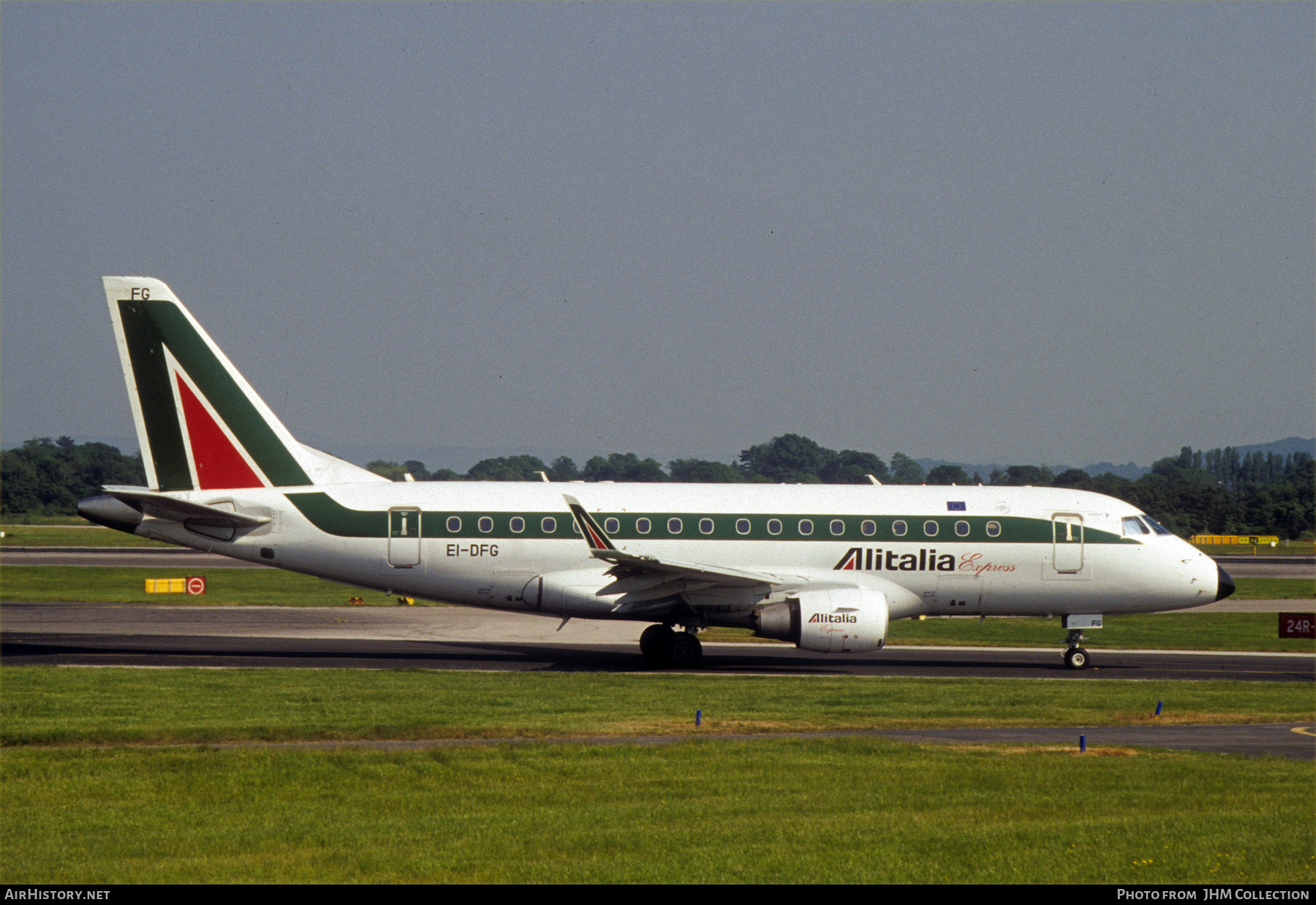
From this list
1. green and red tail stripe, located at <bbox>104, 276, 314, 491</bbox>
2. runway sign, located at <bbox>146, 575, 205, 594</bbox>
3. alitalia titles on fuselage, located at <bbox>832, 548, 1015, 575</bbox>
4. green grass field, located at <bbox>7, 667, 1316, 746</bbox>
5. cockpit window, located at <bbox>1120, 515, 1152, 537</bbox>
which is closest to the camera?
green grass field, located at <bbox>7, 667, 1316, 746</bbox>

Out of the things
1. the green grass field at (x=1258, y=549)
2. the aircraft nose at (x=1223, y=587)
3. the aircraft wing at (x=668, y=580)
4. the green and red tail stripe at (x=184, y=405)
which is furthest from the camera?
the green grass field at (x=1258, y=549)

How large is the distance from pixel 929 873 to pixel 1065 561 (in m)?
21.0

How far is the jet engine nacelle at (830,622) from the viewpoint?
93.0ft

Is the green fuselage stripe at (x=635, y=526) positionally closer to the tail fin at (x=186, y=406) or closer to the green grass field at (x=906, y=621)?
the tail fin at (x=186, y=406)

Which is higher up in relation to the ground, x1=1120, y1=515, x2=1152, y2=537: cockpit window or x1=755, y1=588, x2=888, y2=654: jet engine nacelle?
x1=1120, y1=515, x2=1152, y2=537: cockpit window

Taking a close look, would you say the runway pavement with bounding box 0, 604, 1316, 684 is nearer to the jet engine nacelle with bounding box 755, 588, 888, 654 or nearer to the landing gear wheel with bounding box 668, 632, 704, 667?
the landing gear wheel with bounding box 668, 632, 704, 667

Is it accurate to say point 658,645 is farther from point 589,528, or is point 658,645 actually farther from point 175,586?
point 175,586

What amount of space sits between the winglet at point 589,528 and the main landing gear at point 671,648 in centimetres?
280

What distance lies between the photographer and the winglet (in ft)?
94.6

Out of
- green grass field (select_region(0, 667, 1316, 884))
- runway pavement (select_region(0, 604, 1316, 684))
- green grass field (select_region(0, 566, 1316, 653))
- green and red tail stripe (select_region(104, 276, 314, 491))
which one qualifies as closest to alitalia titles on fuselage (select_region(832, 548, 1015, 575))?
runway pavement (select_region(0, 604, 1316, 684))

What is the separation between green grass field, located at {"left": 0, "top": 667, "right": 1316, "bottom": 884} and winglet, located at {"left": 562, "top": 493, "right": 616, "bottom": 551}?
557 cm

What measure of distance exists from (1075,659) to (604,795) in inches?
754

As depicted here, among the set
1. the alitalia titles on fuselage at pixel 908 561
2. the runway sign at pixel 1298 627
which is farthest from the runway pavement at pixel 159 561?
the alitalia titles on fuselage at pixel 908 561
